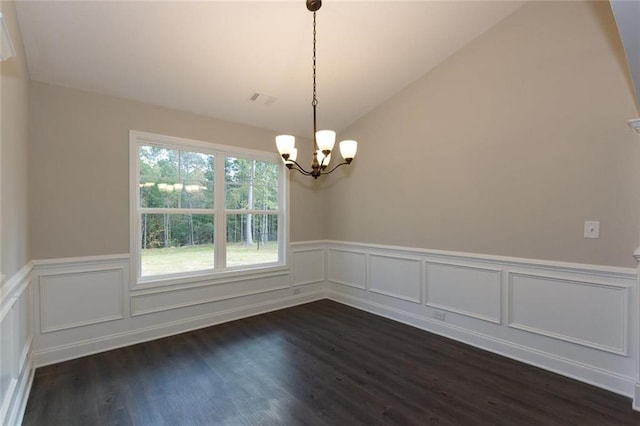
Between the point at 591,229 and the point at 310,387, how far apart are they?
2.57m

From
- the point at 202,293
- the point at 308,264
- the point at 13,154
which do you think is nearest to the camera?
the point at 13,154

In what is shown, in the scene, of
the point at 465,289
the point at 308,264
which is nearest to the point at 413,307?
the point at 465,289

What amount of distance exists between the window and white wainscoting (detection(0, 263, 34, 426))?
1013mm

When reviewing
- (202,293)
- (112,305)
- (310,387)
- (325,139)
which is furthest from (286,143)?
(112,305)

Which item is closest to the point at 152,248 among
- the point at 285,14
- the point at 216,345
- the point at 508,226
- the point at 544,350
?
the point at 216,345

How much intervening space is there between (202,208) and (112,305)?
1.33 meters

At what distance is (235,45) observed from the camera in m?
2.83

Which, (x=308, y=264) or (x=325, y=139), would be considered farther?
(x=308, y=264)

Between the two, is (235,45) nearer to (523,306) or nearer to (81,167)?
(81,167)

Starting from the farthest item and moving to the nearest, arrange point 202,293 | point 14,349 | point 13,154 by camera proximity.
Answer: point 202,293 → point 13,154 → point 14,349

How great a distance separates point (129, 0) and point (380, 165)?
2996 millimetres

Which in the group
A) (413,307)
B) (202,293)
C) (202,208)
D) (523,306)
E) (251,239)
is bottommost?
(413,307)

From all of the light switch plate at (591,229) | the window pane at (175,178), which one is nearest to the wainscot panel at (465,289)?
the light switch plate at (591,229)

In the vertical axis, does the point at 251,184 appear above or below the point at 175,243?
above
